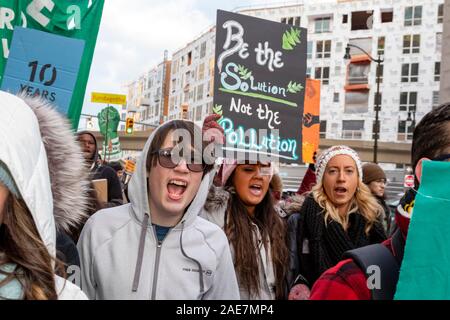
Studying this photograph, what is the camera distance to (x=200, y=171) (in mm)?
2744

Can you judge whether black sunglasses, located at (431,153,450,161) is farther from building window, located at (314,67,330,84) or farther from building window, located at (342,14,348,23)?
building window, located at (342,14,348,23)

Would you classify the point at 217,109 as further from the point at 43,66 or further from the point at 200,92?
the point at 200,92

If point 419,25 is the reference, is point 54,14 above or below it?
below

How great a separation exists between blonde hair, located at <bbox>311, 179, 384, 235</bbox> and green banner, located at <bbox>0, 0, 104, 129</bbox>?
198cm

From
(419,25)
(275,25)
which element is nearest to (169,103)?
(419,25)

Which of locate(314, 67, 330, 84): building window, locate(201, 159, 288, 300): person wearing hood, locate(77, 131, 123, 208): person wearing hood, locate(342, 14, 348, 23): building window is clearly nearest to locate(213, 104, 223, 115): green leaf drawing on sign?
locate(77, 131, 123, 208): person wearing hood

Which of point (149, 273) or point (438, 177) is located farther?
point (149, 273)

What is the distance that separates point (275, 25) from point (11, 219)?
447 centimetres

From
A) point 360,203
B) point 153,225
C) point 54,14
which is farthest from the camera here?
point 54,14

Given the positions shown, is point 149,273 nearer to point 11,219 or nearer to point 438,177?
point 11,219

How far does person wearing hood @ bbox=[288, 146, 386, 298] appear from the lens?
3.41 m

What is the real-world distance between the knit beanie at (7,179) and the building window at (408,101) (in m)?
44.6

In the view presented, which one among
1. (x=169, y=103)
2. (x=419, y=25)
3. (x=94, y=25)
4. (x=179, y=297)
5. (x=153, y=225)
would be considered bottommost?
(x=179, y=297)

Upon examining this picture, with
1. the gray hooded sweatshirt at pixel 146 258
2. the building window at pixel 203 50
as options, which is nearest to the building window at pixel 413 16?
the building window at pixel 203 50
